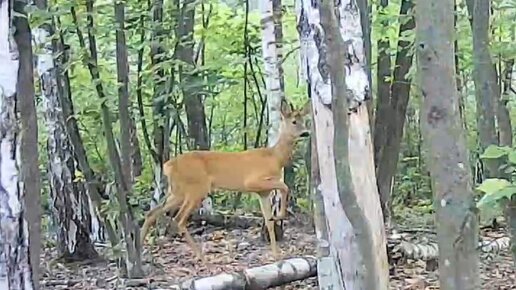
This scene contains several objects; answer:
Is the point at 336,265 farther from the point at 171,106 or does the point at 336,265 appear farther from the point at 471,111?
the point at 471,111

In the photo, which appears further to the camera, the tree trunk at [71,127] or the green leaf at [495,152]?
the tree trunk at [71,127]

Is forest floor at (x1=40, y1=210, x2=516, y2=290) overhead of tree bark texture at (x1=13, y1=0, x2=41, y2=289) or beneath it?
beneath

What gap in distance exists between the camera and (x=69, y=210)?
27.7 feet

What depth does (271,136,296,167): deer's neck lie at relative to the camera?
28.6 ft

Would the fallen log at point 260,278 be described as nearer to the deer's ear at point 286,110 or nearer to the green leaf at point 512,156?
the deer's ear at point 286,110

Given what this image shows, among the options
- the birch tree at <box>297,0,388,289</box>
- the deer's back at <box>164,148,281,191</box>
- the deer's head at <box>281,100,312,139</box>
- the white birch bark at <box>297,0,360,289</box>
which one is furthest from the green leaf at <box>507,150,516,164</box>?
the deer's back at <box>164,148,281,191</box>

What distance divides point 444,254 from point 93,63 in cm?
Answer: 463

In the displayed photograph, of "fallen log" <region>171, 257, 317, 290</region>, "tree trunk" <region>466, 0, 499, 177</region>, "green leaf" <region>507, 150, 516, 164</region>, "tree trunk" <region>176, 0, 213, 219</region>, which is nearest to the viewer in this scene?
"green leaf" <region>507, 150, 516, 164</region>

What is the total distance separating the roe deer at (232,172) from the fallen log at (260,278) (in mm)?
1777

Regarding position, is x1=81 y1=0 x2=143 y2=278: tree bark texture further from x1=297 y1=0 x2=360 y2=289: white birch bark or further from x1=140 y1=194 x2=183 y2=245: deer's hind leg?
x1=297 y1=0 x2=360 y2=289: white birch bark

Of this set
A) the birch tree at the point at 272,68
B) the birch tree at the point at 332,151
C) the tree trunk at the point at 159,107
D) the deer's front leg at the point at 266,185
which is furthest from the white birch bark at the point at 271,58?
the birch tree at the point at 332,151

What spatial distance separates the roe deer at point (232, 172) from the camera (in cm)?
869

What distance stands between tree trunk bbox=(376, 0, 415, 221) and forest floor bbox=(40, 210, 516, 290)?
0.59 m

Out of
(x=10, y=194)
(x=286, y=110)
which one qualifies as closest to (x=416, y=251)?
(x=286, y=110)
